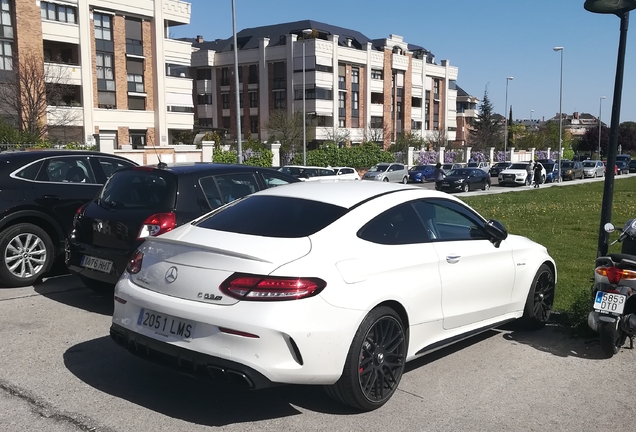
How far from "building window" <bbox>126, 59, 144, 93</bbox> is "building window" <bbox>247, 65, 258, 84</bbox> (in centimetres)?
2367

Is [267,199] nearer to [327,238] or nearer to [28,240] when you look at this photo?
[327,238]

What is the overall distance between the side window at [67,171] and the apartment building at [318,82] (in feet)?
186

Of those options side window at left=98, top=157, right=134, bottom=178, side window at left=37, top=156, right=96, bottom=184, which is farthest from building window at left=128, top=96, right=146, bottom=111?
side window at left=37, top=156, right=96, bottom=184

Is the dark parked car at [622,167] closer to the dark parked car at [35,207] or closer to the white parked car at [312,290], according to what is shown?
the dark parked car at [35,207]

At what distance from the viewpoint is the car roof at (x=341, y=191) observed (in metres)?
5.04

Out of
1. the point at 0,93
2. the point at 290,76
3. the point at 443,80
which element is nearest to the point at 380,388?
the point at 0,93

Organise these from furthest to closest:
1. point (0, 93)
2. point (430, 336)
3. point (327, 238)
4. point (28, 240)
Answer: point (0, 93)
point (28, 240)
point (430, 336)
point (327, 238)

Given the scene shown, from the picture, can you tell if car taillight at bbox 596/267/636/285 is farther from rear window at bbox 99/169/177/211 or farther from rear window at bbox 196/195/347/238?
rear window at bbox 99/169/177/211

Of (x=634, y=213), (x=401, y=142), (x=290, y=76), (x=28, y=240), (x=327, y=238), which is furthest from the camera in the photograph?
(x=290, y=76)

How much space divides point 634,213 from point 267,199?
53.6ft

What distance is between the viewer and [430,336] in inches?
199

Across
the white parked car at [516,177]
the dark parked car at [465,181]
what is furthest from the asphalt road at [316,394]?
the white parked car at [516,177]

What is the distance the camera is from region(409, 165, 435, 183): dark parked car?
50.6 m

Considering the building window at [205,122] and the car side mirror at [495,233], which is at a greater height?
the building window at [205,122]
